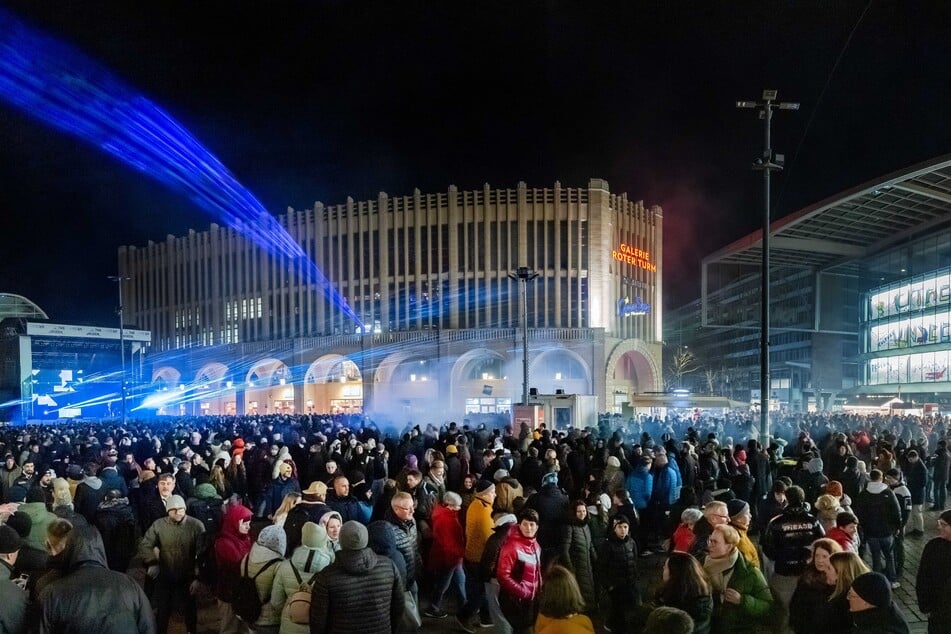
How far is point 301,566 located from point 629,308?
139ft

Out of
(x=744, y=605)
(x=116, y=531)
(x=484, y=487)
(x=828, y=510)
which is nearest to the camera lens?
(x=744, y=605)

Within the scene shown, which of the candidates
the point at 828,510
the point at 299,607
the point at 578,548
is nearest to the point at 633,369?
the point at 828,510

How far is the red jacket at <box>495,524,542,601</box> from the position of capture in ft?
17.9

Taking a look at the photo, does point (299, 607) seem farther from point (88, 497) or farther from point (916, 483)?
point (916, 483)

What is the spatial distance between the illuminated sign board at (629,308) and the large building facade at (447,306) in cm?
12

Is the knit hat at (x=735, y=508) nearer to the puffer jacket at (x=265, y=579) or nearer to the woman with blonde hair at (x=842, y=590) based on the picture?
the woman with blonde hair at (x=842, y=590)

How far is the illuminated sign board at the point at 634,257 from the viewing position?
47463 mm

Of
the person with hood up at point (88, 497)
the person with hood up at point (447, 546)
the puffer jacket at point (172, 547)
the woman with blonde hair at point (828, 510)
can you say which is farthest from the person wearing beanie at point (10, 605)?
the woman with blonde hair at point (828, 510)

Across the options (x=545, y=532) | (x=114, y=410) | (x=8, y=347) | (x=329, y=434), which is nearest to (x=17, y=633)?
(x=545, y=532)

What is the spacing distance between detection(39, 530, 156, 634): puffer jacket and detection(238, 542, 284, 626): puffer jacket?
A: 0.93 m

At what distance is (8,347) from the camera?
45.9 metres

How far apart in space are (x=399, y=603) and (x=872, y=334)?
57127mm

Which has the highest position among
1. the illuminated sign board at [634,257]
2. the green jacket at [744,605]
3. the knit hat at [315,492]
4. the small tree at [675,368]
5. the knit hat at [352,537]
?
the illuminated sign board at [634,257]

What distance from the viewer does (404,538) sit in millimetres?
6027
